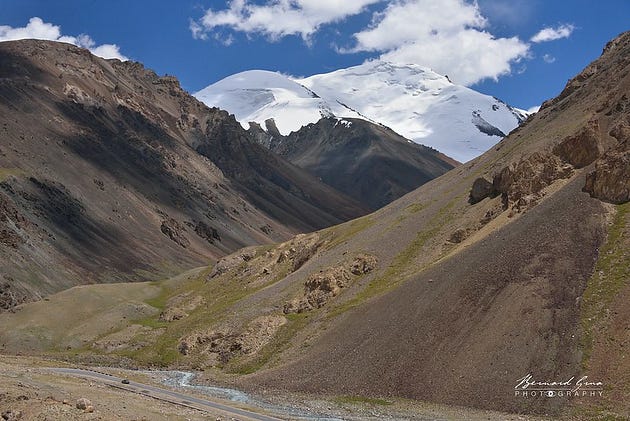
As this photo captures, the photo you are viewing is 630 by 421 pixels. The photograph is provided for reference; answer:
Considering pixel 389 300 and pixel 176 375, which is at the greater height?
pixel 389 300

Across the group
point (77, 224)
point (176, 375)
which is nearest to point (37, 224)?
point (77, 224)

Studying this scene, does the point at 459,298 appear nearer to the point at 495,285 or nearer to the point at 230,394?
the point at 495,285

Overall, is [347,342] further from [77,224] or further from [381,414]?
[77,224]

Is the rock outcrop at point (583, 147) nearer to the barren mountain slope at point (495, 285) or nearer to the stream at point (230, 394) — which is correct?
the barren mountain slope at point (495, 285)

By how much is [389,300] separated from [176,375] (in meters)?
26.3

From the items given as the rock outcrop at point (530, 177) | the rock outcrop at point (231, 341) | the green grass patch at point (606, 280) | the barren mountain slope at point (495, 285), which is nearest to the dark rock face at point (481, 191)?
the barren mountain slope at point (495, 285)

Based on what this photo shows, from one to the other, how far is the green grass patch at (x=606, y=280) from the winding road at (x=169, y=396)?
86.7 feet

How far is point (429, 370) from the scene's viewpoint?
56375 millimetres

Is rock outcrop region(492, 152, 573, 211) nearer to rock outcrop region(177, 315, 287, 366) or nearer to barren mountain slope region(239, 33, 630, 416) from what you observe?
barren mountain slope region(239, 33, 630, 416)

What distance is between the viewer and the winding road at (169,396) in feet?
161

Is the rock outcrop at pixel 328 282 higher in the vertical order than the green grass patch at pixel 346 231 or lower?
lower

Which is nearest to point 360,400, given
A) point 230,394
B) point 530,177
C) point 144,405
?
point 230,394

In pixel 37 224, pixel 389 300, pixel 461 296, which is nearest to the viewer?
pixel 461 296

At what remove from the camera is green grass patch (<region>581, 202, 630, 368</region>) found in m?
51.9
